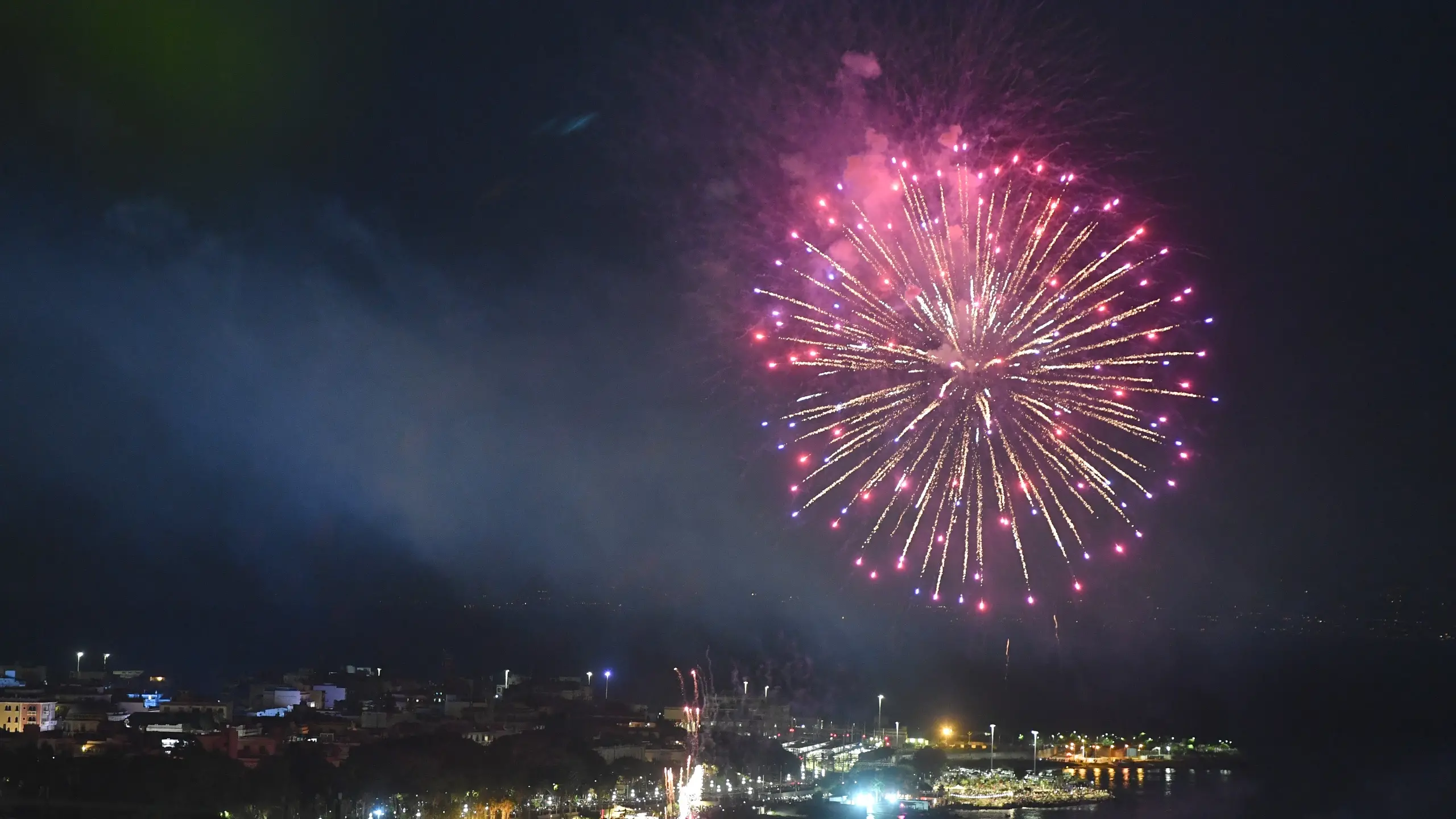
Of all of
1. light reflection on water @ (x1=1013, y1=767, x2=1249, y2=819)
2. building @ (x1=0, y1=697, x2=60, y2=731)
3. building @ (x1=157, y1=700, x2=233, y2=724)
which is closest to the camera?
building @ (x1=0, y1=697, x2=60, y2=731)

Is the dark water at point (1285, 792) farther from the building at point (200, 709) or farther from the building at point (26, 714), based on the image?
the building at point (26, 714)

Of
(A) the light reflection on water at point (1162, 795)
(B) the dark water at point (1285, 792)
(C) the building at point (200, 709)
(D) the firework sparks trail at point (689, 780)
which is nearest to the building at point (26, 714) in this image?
(C) the building at point (200, 709)

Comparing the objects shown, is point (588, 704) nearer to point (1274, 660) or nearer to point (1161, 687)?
point (1161, 687)

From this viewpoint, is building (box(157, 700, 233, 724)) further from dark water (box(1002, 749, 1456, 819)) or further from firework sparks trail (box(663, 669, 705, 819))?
dark water (box(1002, 749, 1456, 819))

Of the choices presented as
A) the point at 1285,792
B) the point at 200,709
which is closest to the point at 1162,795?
the point at 1285,792

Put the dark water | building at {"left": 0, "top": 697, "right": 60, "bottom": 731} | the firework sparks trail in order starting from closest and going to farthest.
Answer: the firework sparks trail → building at {"left": 0, "top": 697, "right": 60, "bottom": 731} → the dark water

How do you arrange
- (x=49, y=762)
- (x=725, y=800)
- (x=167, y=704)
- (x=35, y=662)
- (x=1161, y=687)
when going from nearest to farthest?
(x=49, y=762) < (x=725, y=800) < (x=167, y=704) < (x=35, y=662) < (x=1161, y=687)

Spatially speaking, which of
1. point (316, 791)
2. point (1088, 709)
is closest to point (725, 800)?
point (316, 791)

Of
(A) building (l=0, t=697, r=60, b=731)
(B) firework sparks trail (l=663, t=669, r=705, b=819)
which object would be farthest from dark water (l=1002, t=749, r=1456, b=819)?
(A) building (l=0, t=697, r=60, b=731)
